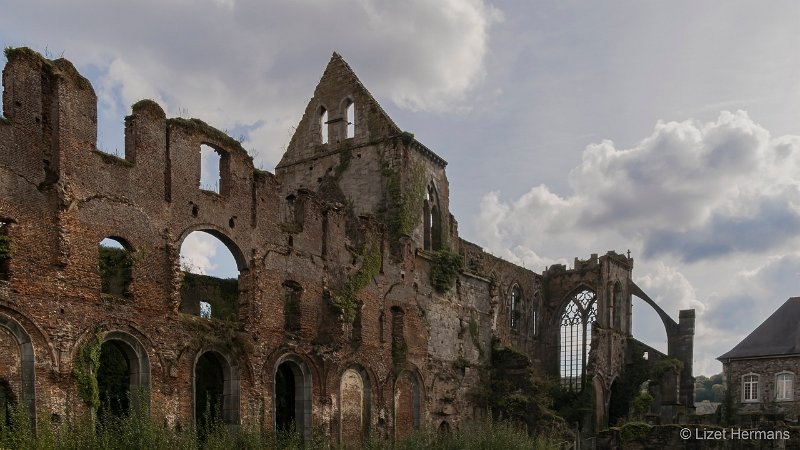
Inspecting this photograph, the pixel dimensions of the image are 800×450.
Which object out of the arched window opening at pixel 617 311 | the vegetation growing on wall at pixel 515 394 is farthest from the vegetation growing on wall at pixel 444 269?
the arched window opening at pixel 617 311

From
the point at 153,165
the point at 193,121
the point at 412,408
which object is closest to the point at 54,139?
the point at 153,165

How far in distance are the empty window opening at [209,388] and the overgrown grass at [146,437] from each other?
0.38 m

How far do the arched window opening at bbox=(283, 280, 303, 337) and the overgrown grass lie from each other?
293 centimetres

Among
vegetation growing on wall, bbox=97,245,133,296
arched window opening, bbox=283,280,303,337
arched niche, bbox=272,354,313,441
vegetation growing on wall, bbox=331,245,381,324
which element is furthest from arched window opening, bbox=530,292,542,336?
vegetation growing on wall, bbox=97,245,133,296

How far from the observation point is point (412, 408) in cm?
2669

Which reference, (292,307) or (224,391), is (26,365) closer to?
(224,391)

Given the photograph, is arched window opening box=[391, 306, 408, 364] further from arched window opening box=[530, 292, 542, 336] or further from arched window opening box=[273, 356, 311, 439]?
arched window opening box=[530, 292, 542, 336]

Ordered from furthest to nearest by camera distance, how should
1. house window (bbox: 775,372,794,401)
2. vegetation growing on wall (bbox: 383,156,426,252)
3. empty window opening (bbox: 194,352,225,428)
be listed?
1. house window (bbox: 775,372,794,401)
2. vegetation growing on wall (bbox: 383,156,426,252)
3. empty window opening (bbox: 194,352,225,428)

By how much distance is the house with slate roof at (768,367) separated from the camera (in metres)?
39.6

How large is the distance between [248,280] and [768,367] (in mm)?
30353

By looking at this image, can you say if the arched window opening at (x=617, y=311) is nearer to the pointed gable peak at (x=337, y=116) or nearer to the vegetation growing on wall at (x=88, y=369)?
the pointed gable peak at (x=337, y=116)

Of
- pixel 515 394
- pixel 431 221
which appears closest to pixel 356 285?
→ pixel 431 221

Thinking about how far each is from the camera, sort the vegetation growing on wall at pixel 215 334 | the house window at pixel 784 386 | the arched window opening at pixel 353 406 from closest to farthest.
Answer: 1. the vegetation growing on wall at pixel 215 334
2. the arched window opening at pixel 353 406
3. the house window at pixel 784 386

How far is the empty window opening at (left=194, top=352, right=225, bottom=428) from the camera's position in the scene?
19397mm
